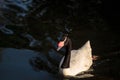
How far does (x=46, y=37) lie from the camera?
54.9 feet

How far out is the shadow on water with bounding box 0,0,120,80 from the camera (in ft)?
47.6

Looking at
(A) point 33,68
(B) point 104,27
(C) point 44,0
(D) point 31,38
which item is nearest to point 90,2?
(C) point 44,0

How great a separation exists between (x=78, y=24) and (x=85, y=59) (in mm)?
3609

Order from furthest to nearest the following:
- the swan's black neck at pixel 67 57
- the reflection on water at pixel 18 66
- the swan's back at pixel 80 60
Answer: the swan's back at pixel 80 60 < the swan's black neck at pixel 67 57 < the reflection on water at pixel 18 66

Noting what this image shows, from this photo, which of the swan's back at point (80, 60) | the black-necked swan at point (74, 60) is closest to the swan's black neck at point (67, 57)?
the black-necked swan at point (74, 60)

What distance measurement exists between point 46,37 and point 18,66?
2.47 m

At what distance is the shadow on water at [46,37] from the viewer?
14.5 m

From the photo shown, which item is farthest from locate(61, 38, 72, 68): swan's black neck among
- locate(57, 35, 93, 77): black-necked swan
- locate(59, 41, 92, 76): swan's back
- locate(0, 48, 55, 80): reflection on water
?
locate(0, 48, 55, 80): reflection on water

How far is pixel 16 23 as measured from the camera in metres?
18.1

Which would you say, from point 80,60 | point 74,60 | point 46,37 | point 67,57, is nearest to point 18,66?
point 67,57

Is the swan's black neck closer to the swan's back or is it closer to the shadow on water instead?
the swan's back

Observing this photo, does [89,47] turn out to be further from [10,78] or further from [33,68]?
[10,78]

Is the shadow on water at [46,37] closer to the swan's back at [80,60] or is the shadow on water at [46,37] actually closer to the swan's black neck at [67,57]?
the swan's back at [80,60]

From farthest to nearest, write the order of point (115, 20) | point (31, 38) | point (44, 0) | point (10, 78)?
point (44, 0)
point (115, 20)
point (31, 38)
point (10, 78)
